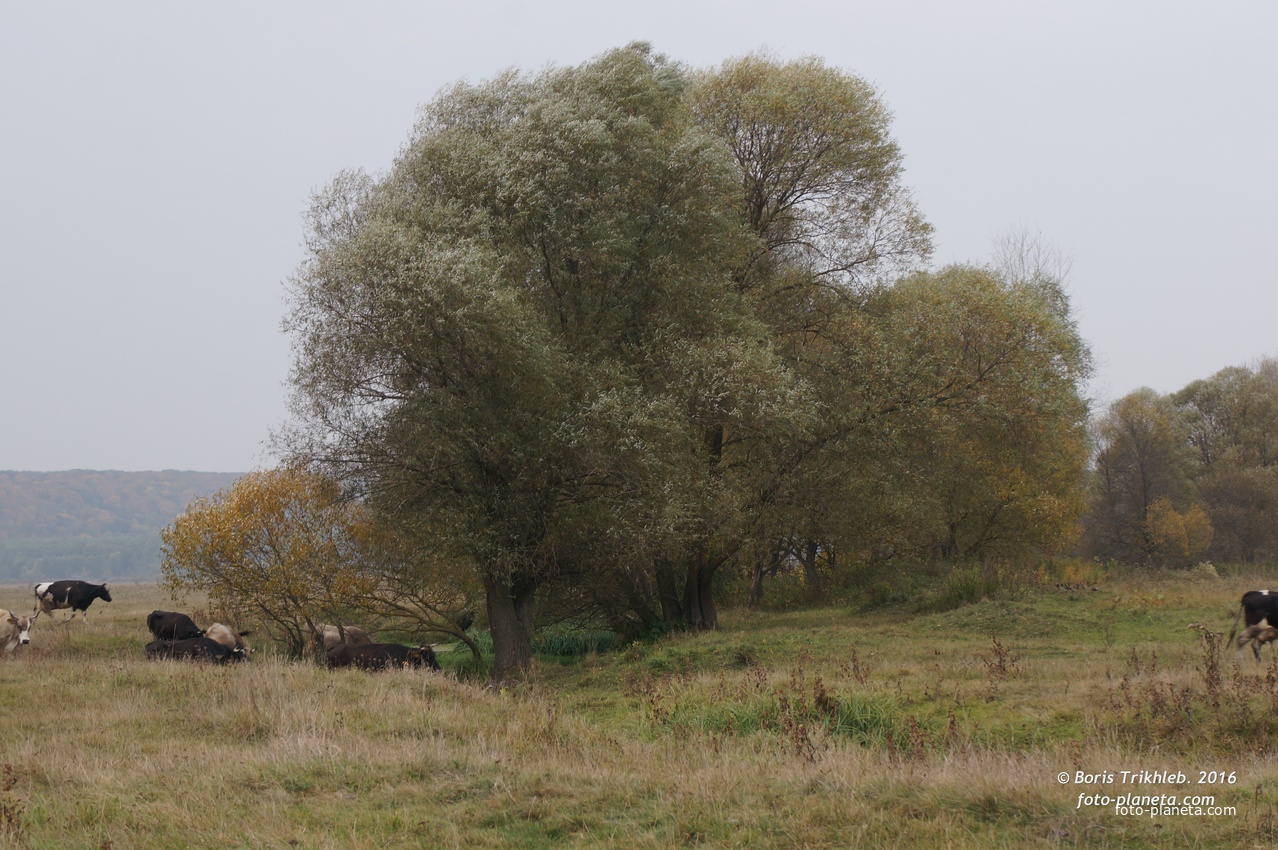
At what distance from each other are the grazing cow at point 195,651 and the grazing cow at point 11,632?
374cm

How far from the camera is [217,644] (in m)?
21.3

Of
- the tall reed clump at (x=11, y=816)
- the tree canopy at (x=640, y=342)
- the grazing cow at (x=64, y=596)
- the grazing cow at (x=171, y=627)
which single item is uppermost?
the tree canopy at (x=640, y=342)

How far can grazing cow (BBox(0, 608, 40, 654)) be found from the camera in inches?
872

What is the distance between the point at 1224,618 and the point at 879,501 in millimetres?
8682

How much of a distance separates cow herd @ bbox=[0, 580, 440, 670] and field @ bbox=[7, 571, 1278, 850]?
222cm

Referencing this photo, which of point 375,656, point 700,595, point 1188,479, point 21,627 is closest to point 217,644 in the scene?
point 375,656

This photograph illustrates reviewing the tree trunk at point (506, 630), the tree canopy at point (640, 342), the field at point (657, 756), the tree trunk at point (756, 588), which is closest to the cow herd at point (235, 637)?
the field at point (657, 756)

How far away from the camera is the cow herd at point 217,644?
20.5 meters

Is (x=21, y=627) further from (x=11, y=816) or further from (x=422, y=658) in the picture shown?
(x=11, y=816)

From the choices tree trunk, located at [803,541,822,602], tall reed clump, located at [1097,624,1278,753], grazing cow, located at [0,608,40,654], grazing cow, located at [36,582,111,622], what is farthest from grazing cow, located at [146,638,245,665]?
tree trunk, located at [803,541,822,602]

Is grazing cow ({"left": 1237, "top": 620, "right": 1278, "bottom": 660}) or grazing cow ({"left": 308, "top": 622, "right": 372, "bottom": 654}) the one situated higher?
grazing cow ({"left": 1237, "top": 620, "right": 1278, "bottom": 660})

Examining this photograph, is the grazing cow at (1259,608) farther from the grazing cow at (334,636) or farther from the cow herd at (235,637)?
the grazing cow at (334,636)

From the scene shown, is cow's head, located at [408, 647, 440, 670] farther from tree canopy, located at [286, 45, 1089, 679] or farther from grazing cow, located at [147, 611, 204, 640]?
grazing cow, located at [147, 611, 204, 640]

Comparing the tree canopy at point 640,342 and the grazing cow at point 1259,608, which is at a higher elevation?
the tree canopy at point 640,342
